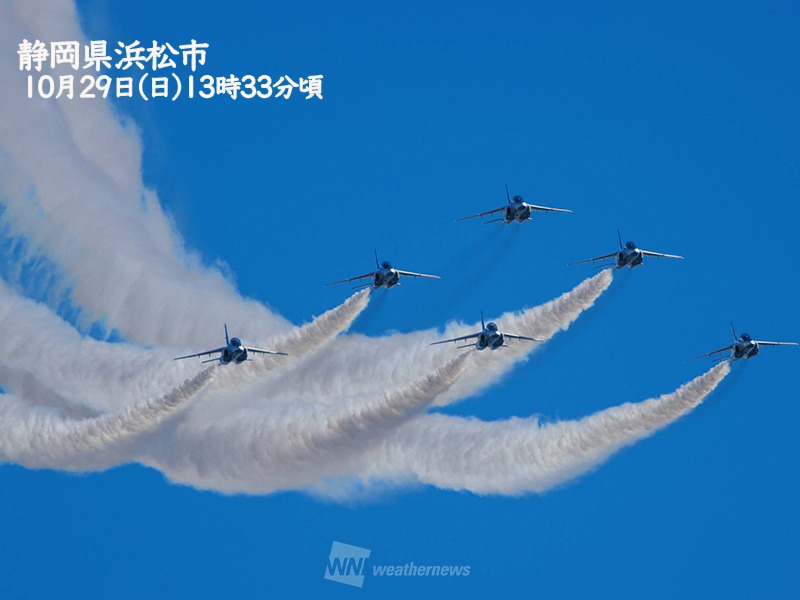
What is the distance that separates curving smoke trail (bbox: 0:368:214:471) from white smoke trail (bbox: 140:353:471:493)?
129cm

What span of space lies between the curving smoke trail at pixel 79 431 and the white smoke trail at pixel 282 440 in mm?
1285

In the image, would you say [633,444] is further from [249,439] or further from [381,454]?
[249,439]

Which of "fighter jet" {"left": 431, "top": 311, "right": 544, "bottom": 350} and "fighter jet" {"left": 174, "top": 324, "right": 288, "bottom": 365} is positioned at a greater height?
"fighter jet" {"left": 431, "top": 311, "right": 544, "bottom": 350}

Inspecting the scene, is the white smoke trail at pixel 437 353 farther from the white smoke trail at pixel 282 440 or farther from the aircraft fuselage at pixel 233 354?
the aircraft fuselage at pixel 233 354

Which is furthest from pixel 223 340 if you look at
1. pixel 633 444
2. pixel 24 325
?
pixel 633 444

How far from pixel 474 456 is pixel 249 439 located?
9145 millimetres

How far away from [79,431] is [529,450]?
1802 cm


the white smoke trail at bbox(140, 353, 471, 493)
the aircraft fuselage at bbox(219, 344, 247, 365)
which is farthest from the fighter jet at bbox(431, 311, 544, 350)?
the aircraft fuselage at bbox(219, 344, 247, 365)

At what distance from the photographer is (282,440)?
242ft

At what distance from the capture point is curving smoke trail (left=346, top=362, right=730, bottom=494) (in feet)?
237

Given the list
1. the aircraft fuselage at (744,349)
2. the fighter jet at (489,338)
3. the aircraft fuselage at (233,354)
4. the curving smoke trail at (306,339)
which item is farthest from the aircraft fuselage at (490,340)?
the aircraft fuselage at (744,349)

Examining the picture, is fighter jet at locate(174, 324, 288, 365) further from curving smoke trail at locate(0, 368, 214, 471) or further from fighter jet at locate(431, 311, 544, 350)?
fighter jet at locate(431, 311, 544, 350)

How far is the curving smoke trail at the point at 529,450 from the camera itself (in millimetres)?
72250

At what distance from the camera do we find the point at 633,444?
7256 centimetres
